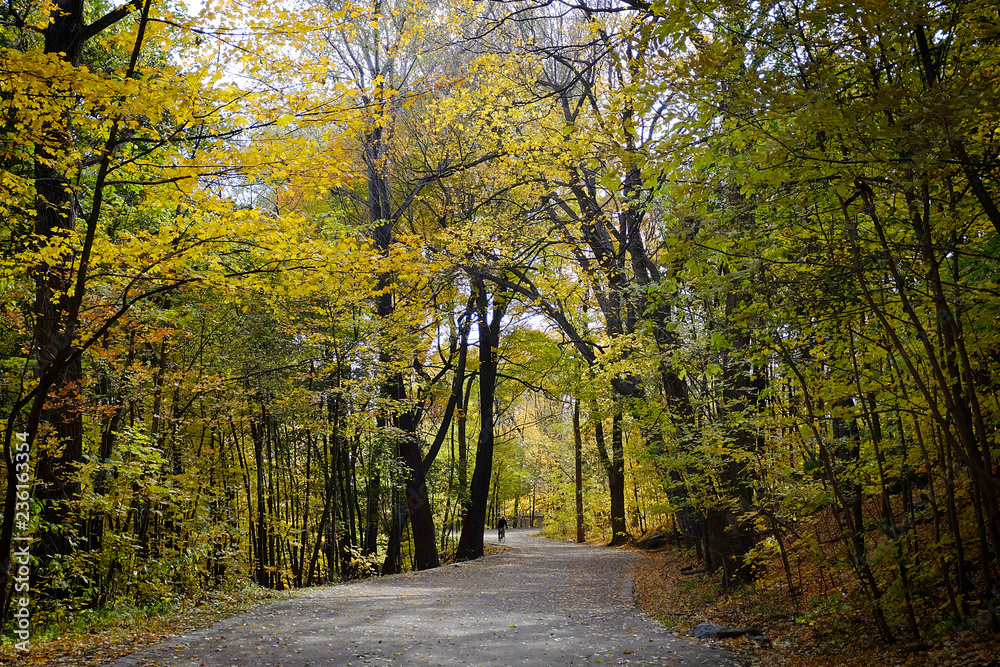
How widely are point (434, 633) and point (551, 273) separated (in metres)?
7.82

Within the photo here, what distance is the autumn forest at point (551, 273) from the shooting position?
378cm

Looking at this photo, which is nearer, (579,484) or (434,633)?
(434,633)

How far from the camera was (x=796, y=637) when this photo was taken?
238 inches

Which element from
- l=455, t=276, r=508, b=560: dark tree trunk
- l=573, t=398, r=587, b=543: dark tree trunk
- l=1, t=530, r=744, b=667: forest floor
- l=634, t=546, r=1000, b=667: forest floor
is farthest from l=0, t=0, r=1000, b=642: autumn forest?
l=573, t=398, r=587, b=543: dark tree trunk

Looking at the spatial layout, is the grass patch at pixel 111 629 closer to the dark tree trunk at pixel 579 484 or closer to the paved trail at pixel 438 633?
the paved trail at pixel 438 633

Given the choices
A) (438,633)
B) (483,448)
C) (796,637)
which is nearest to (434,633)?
(438,633)

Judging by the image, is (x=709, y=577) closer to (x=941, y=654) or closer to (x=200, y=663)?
(x=941, y=654)

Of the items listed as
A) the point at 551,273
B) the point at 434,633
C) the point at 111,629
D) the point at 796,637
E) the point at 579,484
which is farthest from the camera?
the point at 579,484

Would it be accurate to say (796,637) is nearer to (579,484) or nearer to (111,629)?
(111,629)

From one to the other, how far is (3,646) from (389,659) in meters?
3.33

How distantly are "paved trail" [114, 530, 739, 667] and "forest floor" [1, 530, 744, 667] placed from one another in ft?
0.03

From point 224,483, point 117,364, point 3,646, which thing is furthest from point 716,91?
point 224,483

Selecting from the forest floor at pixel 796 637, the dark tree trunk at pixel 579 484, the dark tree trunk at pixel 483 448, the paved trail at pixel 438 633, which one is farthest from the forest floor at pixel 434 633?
the dark tree trunk at pixel 579 484

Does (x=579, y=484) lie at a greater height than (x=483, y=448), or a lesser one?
lesser
